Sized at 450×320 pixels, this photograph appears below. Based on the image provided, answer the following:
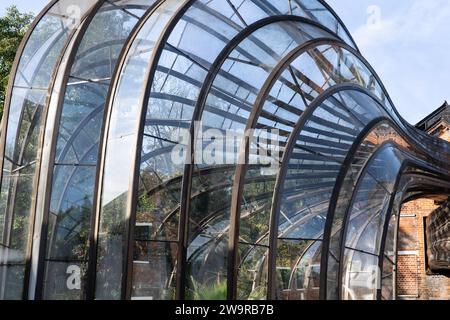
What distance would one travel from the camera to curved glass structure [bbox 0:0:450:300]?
8672 millimetres

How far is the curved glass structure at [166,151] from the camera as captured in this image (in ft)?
28.5

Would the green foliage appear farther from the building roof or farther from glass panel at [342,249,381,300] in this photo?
the building roof

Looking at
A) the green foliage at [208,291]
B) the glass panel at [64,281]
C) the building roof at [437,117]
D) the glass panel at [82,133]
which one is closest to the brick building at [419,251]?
the building roof at [437,117]

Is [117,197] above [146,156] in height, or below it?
below

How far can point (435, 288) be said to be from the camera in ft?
79.8

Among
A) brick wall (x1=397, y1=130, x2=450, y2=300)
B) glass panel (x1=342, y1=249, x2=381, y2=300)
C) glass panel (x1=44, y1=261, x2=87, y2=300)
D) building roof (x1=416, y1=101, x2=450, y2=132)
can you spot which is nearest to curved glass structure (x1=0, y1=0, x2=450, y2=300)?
glass panel (x1=44, y1=261, x2=87, y2=300)

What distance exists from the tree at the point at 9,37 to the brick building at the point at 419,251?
16585 millimetres

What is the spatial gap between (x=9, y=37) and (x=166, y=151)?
53.4 ft

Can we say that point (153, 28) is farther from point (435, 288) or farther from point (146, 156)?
point (435, 288)

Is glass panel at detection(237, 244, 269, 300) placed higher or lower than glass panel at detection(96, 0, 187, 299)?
lower

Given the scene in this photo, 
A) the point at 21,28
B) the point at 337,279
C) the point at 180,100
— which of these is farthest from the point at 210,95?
the point at 21,28

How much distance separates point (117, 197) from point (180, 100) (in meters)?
2.04

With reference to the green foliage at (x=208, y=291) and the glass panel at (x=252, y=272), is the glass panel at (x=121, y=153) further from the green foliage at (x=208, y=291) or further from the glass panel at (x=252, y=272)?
the glass panel at (x=252, y=272)

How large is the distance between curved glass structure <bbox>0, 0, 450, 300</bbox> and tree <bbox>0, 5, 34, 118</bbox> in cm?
1280
